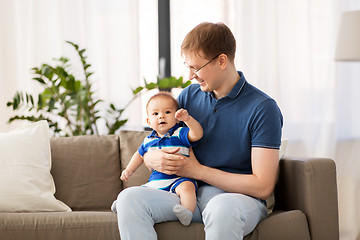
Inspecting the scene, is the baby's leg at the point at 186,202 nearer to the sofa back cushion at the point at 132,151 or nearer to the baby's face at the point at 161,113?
the baby's face at the point at 161,113

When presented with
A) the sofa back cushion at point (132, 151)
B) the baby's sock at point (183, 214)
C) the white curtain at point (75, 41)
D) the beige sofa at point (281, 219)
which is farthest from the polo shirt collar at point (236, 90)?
the white curtain at point (75, 41)

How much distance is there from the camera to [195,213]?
1952 mm

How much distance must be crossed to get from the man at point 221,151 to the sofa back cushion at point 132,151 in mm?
426

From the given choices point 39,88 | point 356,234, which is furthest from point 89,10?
point 356,234

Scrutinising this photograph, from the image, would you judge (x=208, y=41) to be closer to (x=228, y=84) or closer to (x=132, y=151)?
(x=228, y=84)

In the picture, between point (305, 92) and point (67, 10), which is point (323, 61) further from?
point (67, 10)

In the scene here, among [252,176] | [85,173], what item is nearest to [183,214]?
[252,176]

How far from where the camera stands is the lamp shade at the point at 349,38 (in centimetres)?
279

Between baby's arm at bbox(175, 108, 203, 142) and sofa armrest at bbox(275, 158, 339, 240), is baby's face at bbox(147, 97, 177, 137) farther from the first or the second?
sofa armrest at bbox(275, 158, 339, 240)

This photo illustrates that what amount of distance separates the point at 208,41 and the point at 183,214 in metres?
0.67

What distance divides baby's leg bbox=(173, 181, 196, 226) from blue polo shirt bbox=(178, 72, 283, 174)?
167 mm

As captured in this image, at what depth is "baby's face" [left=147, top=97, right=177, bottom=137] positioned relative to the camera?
2.05 metres

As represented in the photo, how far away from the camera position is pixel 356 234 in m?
3.21

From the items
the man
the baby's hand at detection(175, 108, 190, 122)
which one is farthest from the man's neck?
the baby's hand at detection(175, 108, 190, 122)
